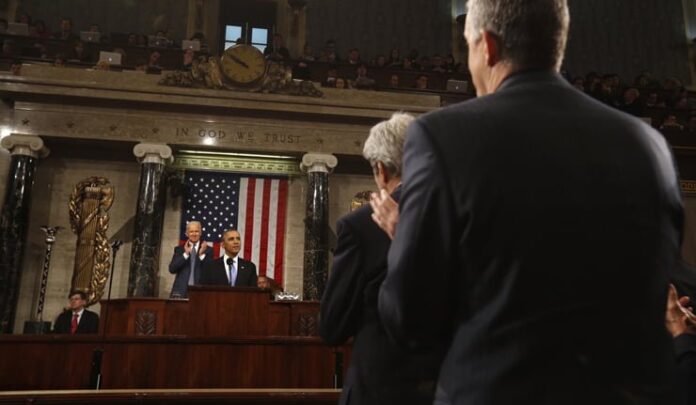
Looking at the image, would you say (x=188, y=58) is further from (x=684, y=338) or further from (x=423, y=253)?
(x=423, y=253)

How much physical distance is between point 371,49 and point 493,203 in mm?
14647

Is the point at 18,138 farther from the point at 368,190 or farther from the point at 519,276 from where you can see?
the point at 519,276

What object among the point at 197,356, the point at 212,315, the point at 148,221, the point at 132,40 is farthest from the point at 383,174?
the point at 132,40

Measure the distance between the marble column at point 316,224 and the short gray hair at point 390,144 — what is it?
779 cm

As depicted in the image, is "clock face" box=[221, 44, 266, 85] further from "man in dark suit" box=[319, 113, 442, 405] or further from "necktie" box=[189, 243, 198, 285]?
"man in dark suit" box=[319, 113, 442, 405]

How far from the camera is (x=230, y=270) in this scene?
7.98m

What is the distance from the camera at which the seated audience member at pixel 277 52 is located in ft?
38.0

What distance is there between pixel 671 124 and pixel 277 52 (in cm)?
771

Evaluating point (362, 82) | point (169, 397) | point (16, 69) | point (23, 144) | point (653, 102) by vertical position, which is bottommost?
point (169, 397)

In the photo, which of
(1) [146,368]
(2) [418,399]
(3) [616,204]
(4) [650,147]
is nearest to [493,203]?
(3) [616,204]

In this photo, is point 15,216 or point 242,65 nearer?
point 15,216

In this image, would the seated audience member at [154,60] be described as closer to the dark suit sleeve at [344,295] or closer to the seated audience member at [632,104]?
the seated audience member at [632,104]

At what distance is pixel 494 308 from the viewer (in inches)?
41.6

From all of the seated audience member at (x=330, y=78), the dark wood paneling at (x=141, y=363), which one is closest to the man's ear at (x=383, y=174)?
the dark wood paneling at (x=141, y=363)
